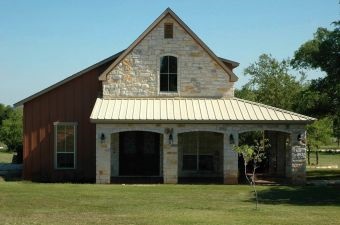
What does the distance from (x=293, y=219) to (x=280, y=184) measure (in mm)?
10501

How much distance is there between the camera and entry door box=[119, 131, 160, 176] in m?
27.1

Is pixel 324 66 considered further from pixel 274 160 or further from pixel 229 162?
pixel 229 162

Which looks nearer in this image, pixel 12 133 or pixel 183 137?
pixel 183 137

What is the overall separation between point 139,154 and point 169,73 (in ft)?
13.8

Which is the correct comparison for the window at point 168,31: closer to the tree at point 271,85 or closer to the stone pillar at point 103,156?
the stone pillar at point 103,156

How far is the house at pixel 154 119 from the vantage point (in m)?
24.4

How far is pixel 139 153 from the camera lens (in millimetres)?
27156

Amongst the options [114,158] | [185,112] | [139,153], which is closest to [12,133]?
[114,158]

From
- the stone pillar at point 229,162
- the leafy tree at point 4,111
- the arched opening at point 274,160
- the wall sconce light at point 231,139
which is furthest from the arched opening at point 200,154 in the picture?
the leafy tree at point 4,111

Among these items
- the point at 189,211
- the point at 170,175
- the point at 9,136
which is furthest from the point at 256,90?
the point at 189,211

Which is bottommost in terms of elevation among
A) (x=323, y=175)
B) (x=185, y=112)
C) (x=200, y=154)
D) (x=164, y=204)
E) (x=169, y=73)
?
(x=323, y=175)

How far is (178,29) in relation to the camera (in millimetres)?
26359

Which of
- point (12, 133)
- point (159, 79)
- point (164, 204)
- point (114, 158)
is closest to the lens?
point (164, 204)

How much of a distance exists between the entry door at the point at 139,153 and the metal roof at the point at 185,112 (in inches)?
77.4
